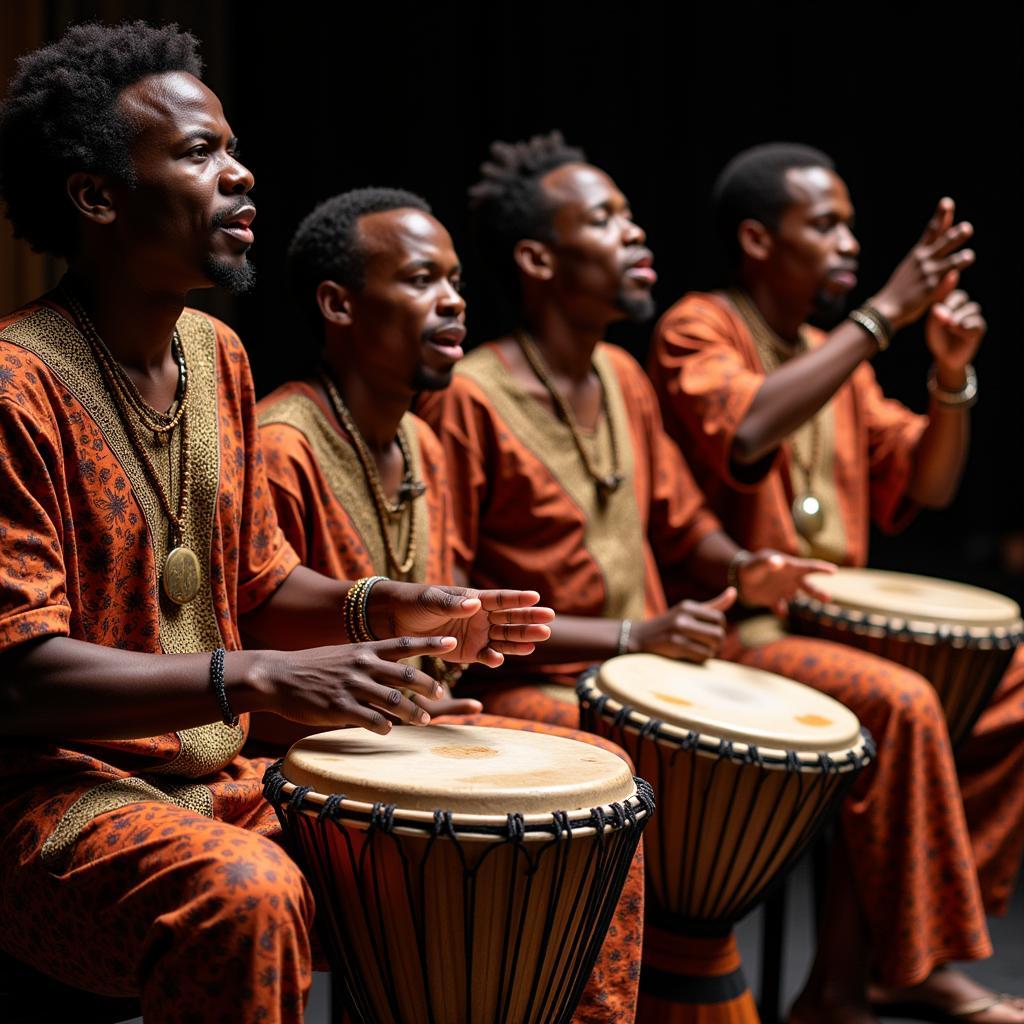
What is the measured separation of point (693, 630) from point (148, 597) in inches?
49.3

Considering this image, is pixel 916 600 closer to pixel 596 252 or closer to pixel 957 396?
pixel 957 396

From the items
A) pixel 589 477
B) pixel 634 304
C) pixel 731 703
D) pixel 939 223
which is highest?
pixel 939 223

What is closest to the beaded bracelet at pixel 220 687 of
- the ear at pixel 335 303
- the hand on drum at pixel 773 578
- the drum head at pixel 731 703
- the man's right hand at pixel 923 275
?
the drum head at pixel 731 703

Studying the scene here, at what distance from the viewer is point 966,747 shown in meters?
3.76

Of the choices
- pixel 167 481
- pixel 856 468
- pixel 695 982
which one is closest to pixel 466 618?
pixel 167 481

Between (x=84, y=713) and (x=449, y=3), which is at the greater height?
(x=449, y=3)

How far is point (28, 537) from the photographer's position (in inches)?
78.1

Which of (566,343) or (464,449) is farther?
(566,343)

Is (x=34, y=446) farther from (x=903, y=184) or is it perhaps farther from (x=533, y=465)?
(x=903, y=184)

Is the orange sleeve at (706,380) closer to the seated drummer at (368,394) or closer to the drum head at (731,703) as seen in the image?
the drum head at (731,703)

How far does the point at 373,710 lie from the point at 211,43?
2.38 meters

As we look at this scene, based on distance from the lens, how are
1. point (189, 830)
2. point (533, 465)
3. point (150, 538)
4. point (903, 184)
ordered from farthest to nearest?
1. point (903, 184)
2. point (533, 465)
3. point (150, 538)
4. point (189, 830)

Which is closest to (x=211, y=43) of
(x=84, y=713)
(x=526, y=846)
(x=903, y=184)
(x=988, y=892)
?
(x=84, y=713)

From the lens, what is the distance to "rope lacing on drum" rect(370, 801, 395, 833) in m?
1.94
